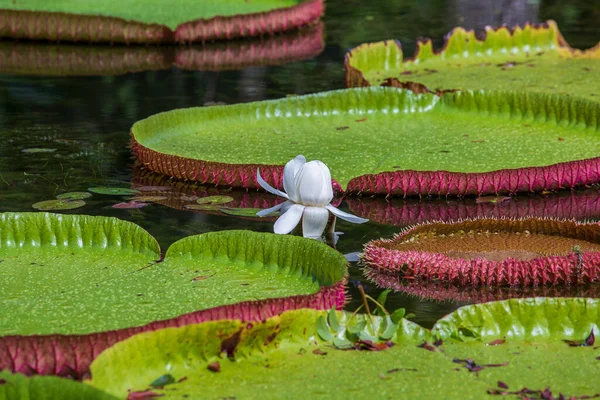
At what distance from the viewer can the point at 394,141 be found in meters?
4.09

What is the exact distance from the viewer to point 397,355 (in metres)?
2.13

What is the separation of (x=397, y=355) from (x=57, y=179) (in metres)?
2.03

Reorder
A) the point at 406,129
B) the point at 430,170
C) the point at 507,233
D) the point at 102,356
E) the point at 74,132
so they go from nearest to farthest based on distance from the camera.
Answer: the point at 102,356 < the point at 507,233 < the point at 430,170 < the point at 406,129 < the point at 74,132

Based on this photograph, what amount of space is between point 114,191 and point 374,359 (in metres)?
1.79

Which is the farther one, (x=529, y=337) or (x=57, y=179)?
(x=57, y=179)

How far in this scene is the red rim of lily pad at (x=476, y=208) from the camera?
136 inches

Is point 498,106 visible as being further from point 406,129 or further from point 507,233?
point 507,233

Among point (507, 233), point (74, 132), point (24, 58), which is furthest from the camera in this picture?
point (24, 58)

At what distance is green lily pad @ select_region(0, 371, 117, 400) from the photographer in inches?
71.6

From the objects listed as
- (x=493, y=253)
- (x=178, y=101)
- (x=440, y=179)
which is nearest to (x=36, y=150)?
(x=178, y=101)

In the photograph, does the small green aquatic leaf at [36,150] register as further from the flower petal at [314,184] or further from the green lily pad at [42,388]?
the green lily pad at [42,388]

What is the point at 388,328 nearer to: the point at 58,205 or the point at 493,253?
the point at 493,253

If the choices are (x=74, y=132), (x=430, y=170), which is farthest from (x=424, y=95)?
(x=74, y=132)

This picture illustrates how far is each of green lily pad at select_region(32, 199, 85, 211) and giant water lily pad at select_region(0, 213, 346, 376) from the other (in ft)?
1.78
